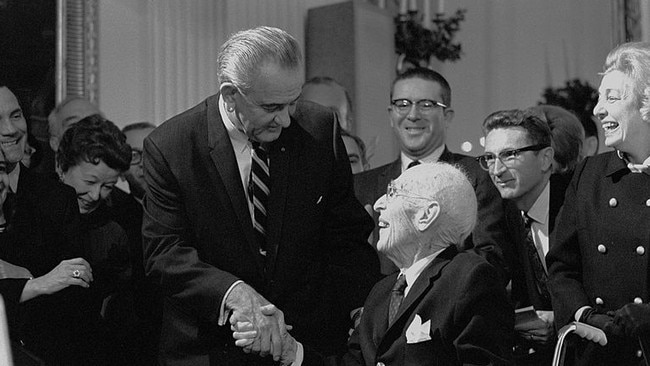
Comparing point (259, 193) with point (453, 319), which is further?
point (259, 193)

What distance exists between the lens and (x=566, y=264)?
4098mm

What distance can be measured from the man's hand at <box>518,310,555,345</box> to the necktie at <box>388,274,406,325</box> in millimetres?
894

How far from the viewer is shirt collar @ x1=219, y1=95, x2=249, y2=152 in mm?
4047

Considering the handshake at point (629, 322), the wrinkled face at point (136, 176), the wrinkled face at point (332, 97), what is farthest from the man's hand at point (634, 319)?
the wrinkled face at point (332, 97)

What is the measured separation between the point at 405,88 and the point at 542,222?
1005 mm

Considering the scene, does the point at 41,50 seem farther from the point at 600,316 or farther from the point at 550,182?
the point at 600,316

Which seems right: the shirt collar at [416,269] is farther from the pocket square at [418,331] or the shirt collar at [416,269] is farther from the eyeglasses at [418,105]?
the eyeglasses at [418,105]

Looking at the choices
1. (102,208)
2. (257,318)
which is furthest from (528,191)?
(102,208)

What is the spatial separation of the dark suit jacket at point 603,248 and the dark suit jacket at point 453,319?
45 cm

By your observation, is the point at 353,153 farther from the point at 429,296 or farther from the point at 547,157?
the point at 429,296

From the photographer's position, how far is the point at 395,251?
388cm

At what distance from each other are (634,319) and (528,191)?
1265mm

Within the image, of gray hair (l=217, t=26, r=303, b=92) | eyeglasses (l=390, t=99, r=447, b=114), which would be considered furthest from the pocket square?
eyeglasses (l=390, t=99, r=447, b=114)

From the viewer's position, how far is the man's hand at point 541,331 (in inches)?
178
